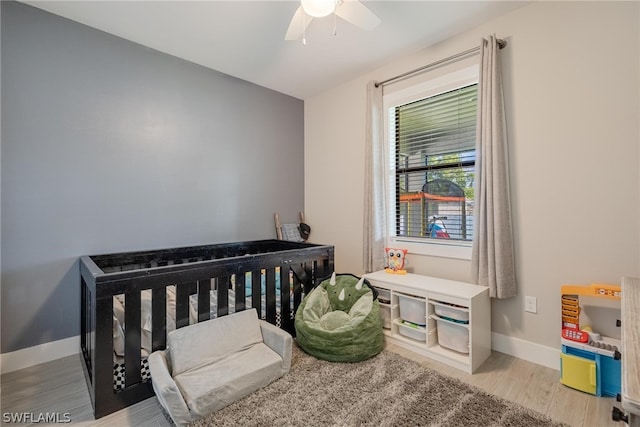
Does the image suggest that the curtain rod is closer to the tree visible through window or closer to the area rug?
the tree visible through window

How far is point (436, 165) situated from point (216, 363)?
236 centimetres

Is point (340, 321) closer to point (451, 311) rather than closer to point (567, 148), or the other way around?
point (451, 311)

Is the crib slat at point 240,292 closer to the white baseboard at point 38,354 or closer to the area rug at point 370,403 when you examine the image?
the area rug at point 370,403

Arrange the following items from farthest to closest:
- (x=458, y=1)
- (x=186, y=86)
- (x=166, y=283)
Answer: (x=186, y=86) → (x=458, y=1) → (x=166, y=283)

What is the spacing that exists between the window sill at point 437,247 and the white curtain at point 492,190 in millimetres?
218

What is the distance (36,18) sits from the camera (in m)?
2.11

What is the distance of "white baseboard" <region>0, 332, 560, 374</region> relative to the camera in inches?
79.0

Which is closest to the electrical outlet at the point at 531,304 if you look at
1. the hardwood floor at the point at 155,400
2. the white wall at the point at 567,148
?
the white wall at the point at 567,148

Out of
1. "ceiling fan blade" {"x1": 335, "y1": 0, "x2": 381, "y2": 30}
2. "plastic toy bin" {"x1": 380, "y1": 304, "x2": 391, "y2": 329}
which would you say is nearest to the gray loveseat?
"plastic toy bin" {"x1": 380, "y1": 304, "x2": 391, "y2": 329}

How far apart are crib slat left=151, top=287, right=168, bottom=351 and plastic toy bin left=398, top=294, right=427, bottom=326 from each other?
1.70 metres

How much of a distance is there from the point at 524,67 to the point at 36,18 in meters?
3.54

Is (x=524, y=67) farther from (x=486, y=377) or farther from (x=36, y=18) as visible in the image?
(x=36, y=18)

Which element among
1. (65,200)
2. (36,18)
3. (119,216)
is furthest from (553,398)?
(36,18)

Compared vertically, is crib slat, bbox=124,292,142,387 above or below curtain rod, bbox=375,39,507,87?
below
